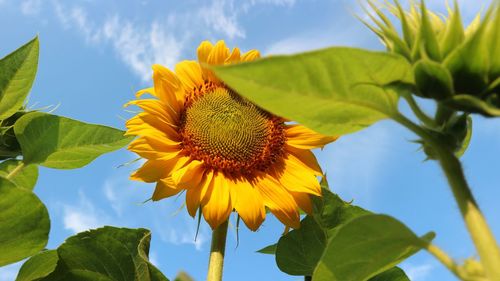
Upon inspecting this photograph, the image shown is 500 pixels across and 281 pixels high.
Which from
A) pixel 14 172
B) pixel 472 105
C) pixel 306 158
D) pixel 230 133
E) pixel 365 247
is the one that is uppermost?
pixel 230 133

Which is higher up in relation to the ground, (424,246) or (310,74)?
(310,74)

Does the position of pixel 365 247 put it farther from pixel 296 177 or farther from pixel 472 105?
pixel 296 177

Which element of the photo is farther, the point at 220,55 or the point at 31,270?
the point at 220,55

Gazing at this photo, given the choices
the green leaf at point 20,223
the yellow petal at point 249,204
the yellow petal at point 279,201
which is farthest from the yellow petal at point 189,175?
the green leaf at point 20,223

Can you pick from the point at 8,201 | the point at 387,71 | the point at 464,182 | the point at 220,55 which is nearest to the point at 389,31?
the point at 387,71

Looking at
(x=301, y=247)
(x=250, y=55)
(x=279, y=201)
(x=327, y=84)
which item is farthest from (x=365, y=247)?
(x=250, y=55)

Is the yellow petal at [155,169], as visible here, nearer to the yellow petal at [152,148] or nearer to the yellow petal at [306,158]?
the yellow petal at [152,148]

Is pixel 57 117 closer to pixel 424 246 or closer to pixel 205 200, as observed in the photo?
pixel 205 200
